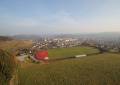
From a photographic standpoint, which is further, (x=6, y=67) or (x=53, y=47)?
(x=53, y=47)

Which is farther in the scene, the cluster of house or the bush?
the cluster of house

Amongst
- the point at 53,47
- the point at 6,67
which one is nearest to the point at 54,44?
the point at 53,47

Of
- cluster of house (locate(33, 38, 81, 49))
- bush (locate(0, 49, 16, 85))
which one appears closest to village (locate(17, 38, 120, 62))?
cluster of house (locate(33, 38, 81, 49))

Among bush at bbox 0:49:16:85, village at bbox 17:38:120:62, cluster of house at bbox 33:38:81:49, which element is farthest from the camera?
cluster of house at bbox 33:38:81:49

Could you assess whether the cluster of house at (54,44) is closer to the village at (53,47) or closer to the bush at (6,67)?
the village at (53,47)

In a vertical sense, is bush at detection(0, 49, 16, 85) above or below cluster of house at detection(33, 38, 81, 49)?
above

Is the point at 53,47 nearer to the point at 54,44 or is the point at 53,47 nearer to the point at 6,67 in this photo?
the point at 54,44

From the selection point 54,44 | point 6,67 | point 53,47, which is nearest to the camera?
point 6,67

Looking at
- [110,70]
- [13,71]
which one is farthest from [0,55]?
[110,70]

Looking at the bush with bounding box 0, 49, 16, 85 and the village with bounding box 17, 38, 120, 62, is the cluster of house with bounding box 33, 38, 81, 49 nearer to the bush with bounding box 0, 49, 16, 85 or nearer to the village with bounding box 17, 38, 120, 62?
the village with bounding box 17, 38, 120, 62
